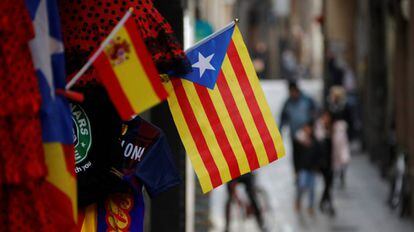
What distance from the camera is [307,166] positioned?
66.4ft

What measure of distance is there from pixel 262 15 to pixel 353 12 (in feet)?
100

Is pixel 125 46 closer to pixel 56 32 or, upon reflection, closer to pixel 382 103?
pixel 56 32

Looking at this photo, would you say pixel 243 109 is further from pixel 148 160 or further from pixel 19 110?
pixel 19 110

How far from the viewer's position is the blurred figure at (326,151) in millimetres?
20312

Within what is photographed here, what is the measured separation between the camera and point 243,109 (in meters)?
6.02

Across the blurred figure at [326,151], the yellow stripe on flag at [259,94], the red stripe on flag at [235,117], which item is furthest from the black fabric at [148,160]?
the blurred figure at [326,151]

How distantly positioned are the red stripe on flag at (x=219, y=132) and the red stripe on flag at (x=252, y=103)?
0.17 meters

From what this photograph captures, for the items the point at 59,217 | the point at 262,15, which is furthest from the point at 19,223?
the point at 262,15

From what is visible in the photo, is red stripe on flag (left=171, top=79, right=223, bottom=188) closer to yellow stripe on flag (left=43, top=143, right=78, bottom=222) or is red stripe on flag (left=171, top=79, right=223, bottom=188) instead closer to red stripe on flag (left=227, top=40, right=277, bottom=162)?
red stripe on flag (left=227, top=40, right=277, bottom=162)

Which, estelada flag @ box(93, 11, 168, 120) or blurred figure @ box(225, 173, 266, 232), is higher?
estelada flag @ box(93, 11, 168, 120)

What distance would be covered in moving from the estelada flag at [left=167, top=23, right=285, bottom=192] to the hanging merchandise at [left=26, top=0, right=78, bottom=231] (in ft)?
4.66

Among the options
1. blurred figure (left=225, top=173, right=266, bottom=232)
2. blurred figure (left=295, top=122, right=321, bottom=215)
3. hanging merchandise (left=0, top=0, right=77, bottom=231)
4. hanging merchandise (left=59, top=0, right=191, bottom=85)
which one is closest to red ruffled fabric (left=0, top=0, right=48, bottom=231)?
hanging merchandise (left=0, top=0, right=77, bottom=231)

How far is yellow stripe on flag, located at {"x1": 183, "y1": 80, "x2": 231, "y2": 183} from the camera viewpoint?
19.3ft

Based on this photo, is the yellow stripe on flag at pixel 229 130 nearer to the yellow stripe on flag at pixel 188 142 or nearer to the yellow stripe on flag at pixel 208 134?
the yellow stripe on flag at pixel 208 134
